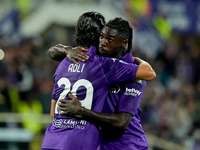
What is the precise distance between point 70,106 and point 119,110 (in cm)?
50

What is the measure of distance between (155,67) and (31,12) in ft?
13.7

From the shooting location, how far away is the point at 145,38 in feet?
45.9

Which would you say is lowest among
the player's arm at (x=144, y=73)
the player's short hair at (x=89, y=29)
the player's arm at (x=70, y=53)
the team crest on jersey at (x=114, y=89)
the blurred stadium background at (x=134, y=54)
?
the blurred stadium background at (x=134, y=54)

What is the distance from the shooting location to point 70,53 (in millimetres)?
4871

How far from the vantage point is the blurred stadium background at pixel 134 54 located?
963 centimetres

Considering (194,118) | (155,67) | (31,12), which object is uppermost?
(31,12)

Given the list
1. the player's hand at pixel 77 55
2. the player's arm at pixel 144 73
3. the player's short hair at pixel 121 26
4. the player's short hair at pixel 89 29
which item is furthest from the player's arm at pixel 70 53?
the player's arm at pixel 144 73

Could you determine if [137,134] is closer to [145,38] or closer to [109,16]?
[145,38]

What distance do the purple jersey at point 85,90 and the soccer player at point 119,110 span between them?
0.08 m

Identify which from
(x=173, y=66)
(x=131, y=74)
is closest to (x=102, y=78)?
(x=131, y=74)

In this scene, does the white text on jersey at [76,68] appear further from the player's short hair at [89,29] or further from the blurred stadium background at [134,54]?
the blurred stadium background at [134,54]

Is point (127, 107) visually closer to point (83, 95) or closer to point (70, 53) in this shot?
point (83, 95)

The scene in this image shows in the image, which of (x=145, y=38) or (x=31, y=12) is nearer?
(x=145, y=38)

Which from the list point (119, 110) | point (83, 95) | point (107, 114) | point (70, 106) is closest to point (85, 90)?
point (83, 95)
